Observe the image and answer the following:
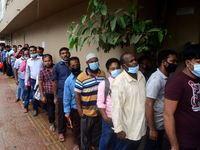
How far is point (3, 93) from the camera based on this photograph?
6.49m

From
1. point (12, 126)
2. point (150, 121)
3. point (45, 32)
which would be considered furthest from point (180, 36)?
point (45, 32)

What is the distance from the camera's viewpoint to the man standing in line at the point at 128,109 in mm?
1767

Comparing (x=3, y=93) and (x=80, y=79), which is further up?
(x=80, y=79)

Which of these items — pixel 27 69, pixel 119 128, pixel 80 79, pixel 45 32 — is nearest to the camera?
pixel 119 128

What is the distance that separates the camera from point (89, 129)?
2646 mm

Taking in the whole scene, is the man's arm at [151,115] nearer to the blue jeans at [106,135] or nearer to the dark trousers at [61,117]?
the blue jeans at [106,135]

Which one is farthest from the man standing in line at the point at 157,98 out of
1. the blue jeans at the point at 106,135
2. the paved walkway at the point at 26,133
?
the paved walkway at the point at 26,133

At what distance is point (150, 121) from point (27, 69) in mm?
3812

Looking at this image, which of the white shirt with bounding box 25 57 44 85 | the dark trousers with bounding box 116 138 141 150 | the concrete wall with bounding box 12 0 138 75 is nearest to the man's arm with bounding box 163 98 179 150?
the dark trousers with bounding box 116 138 141 150

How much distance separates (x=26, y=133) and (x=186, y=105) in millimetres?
3477

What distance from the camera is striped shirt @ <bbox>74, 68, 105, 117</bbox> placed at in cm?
252

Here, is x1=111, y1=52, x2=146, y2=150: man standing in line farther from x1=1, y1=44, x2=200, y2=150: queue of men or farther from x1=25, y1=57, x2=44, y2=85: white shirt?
x1=25, y1=57, x2=44, y2=85: white shirt

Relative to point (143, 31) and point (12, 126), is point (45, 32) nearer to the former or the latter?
point (12, 126)

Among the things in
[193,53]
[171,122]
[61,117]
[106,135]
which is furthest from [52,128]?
[193,53]
